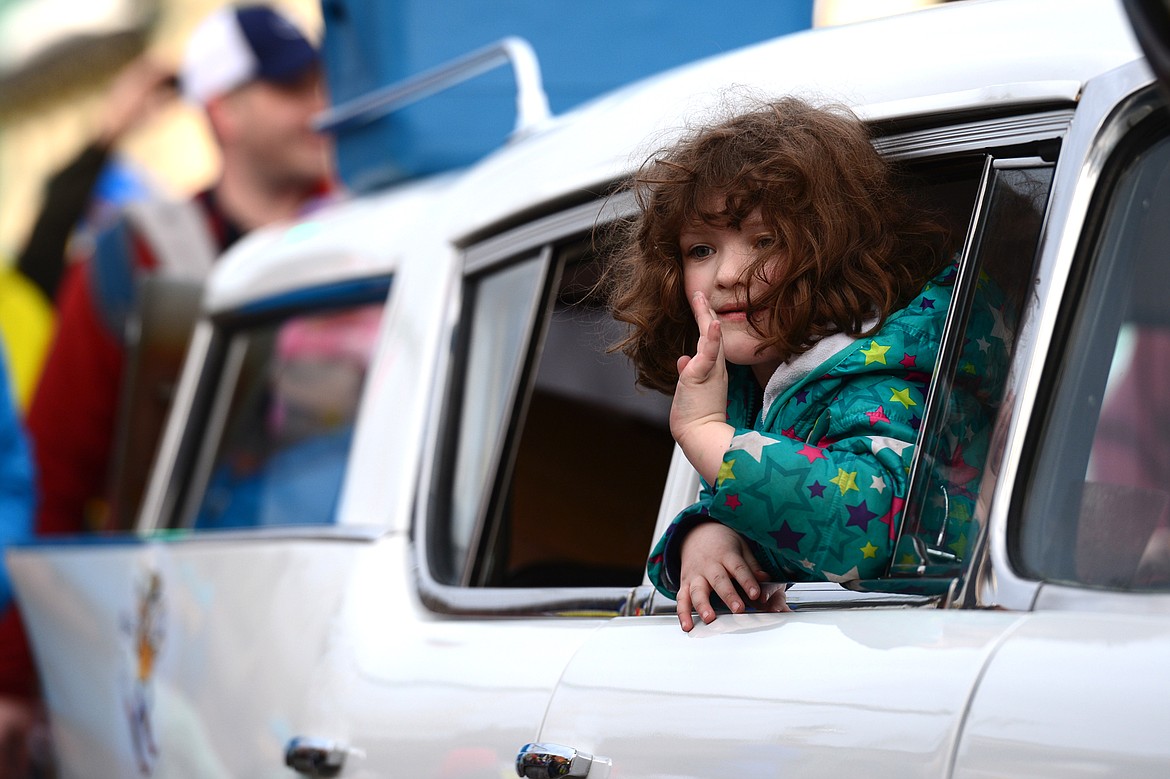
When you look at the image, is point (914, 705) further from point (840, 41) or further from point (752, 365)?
point (840, 41)

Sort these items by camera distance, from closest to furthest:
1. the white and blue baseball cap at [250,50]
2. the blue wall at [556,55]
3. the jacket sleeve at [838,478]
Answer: the jacket sleeve at [838,478] → the blue wall at [556,55] → the white and blue baseball cap at [250,50]

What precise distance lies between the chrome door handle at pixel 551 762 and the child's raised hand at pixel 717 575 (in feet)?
0.66

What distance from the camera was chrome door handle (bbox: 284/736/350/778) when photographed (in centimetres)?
224

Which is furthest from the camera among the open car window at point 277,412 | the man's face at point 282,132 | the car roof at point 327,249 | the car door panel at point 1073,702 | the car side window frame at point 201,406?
the man's face at point 282,132

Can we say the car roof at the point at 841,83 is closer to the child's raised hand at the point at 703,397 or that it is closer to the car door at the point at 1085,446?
the car door at the point at 1085,446

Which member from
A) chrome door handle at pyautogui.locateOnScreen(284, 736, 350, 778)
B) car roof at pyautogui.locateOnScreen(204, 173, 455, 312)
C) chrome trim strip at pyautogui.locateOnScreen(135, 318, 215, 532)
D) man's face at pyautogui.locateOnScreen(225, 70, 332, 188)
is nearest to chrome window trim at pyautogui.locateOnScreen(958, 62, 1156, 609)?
chrome door handle at pyautogui.locateOnScreen(284, 736, 350, 778)

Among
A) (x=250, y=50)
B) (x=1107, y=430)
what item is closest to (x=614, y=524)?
(x=1107, y=430)

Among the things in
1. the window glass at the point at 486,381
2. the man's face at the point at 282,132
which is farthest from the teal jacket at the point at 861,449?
the man's face at the point at 282,132

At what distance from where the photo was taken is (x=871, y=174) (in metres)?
1.62

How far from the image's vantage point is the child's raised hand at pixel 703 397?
157 cm

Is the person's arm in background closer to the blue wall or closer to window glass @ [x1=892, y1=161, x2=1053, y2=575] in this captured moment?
the blue wall

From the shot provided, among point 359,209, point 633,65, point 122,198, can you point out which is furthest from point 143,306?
point 122,198

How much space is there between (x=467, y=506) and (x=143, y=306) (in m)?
1.93

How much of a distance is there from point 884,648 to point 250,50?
4777mm
